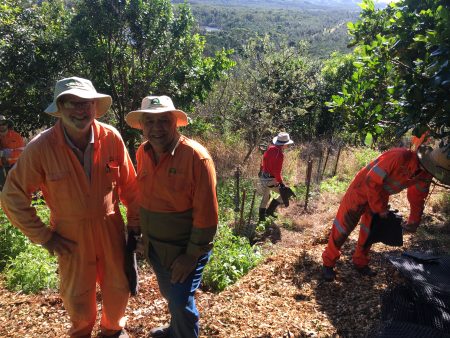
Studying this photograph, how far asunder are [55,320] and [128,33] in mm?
7199

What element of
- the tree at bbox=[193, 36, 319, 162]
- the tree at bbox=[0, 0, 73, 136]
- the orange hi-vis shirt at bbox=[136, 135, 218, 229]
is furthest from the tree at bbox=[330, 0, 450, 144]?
the tree at bbox=[193, 36, 319, 162]

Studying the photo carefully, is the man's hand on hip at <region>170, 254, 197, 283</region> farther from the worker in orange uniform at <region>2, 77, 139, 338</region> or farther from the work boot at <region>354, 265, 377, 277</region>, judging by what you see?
the work boot at <region>354, 265, 377, 277</region>

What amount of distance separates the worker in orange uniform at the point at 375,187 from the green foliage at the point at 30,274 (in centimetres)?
326

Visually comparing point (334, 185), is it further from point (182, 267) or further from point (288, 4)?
point (288, 4)

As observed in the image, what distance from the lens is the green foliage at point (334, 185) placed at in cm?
938

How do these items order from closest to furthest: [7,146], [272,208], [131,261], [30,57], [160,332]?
[131,261], [160,332], [7,146], [272,208], [30,57]

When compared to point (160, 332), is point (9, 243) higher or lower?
lower

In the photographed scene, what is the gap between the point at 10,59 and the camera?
320 inches

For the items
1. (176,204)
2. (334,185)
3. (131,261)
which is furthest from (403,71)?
(334,185)

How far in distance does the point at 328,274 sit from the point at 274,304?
31.7 inches

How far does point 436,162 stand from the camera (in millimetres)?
3605

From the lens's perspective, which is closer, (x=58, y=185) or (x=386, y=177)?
(x=58, y=185)

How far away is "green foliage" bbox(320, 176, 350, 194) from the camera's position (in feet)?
30.8

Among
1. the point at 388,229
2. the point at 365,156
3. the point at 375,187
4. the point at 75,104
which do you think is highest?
the point at 75,104
